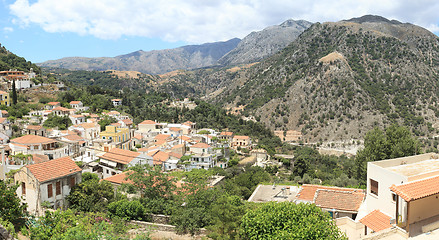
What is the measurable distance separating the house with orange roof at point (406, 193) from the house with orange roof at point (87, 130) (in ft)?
110

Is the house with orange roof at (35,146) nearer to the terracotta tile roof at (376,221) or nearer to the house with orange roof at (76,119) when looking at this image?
the house with orange roof at (76,119)

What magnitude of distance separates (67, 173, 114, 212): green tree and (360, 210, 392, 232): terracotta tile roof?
12343 millimetres

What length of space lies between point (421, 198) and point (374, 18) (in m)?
134

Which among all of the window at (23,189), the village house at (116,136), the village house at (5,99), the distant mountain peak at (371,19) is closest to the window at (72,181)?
the window at (23,189)

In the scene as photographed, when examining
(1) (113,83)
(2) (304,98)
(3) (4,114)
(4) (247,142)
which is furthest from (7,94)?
(1) (113,83)

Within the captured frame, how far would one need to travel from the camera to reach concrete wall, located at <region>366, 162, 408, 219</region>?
40.7 ft

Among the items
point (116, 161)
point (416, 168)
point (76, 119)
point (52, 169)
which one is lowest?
point (116, 161)

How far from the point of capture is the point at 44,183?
15250mm

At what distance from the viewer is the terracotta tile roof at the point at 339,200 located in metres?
15.7

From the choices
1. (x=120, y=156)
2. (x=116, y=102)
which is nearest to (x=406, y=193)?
(x=120, y=156)

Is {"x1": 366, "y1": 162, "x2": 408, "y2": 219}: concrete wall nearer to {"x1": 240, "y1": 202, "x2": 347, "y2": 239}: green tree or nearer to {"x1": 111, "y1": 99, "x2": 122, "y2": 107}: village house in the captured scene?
{"x1": 240, "y1": 202, "x2": 347, "y2": 239}: green tree

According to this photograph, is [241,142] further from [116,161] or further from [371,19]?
[371,19]

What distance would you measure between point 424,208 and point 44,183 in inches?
617

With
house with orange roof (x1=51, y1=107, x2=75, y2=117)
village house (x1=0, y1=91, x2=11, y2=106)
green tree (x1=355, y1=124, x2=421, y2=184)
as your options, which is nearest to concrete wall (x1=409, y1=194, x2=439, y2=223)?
green tree (x1=355, y1=124, x2=421, y2=184)
